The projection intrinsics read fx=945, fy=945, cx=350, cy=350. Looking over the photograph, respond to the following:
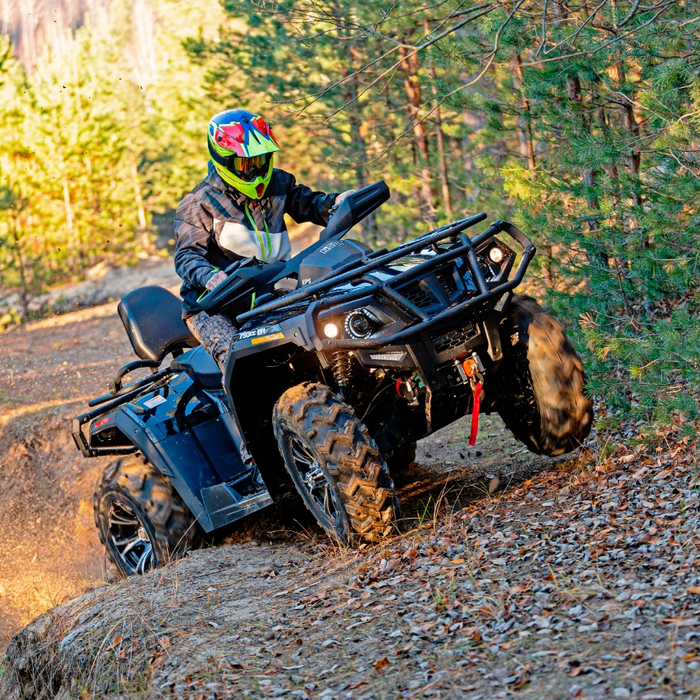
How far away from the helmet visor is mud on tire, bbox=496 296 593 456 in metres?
2.03

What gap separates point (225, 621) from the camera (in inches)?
200

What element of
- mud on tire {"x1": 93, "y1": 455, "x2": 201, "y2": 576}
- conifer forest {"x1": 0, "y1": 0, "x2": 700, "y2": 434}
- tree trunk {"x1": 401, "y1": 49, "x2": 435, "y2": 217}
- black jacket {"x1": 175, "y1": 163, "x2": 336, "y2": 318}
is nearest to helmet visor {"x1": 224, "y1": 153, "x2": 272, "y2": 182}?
black jacket {"x1": 175, "y1": 163, "x2": 336, "y2": 318}

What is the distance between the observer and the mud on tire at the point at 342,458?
17.4 feet

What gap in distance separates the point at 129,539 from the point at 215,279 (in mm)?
2425

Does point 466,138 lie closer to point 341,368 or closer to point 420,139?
point 420,139

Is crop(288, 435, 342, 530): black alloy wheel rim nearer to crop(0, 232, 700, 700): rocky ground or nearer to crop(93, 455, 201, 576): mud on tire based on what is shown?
crop(0, 232, 700, 700): rocky ground

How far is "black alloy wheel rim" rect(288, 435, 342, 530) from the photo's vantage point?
5707 mm

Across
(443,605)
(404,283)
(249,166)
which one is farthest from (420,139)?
(443,605)

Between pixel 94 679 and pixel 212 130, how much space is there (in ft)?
11.7

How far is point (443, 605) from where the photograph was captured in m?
4.44

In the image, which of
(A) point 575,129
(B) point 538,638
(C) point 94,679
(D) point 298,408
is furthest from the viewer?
(A) point 575,129

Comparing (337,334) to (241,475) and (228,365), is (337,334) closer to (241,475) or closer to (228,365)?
(228,365)

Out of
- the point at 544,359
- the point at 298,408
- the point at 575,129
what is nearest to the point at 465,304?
the point at 544,359

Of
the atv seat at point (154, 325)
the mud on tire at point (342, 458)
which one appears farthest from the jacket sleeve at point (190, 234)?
the mud on tire at point (342, 458)
